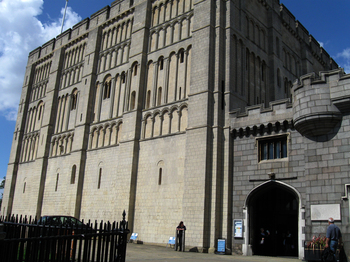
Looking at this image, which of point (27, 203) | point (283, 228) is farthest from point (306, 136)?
point (27, 203)

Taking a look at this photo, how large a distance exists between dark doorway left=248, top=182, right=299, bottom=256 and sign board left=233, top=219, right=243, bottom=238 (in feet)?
1.62

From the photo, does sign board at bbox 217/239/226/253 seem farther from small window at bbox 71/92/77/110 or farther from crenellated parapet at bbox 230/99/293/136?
small window at bbox 71/92/77/110

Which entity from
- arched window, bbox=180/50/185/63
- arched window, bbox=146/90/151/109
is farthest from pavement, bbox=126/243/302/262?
arched window, bbox=180/50/185/63

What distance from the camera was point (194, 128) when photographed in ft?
68.9

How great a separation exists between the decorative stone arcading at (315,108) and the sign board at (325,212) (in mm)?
3272

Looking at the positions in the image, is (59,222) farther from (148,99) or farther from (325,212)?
(148,99)

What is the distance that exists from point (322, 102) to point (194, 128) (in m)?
7.64

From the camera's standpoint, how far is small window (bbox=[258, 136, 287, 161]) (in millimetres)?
18516

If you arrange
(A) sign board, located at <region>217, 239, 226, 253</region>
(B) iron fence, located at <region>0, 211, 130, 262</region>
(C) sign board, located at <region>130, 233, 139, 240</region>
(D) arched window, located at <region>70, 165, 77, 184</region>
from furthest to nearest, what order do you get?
(D) arched window, located at <region>70, 165, 77, 184</region>, (C) sign board, located at <region>130, 233, 139, 240</region>, (A) sign board, located at <region>217, 239, 226, 253</region>, (B) iron fence, located at <region>0, 211, 130, 262</region>

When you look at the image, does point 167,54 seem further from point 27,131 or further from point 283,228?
point 27,131

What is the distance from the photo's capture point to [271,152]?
1886cm

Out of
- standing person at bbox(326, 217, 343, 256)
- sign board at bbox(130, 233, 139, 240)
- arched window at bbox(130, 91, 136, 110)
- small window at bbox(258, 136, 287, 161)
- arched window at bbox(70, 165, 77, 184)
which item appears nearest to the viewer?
standing person at bbox(326, 217, 343, 256)

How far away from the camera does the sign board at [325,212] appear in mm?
14820

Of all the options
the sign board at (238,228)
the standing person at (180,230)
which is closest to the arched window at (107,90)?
the standing person at (180,230)
